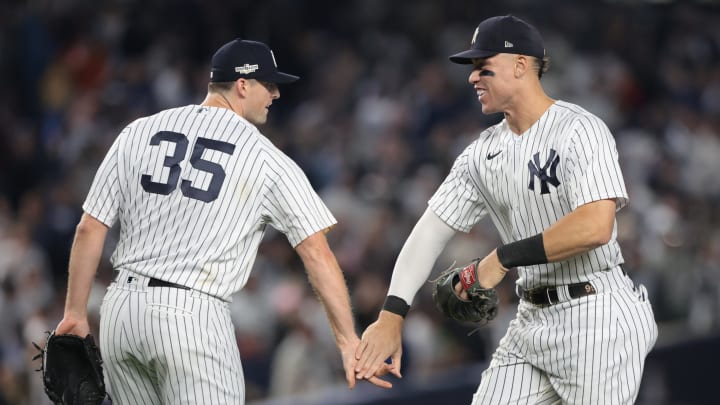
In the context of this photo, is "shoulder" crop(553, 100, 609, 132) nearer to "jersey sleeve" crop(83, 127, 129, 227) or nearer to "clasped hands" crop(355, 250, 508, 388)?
"clasped hands" crop(355, 250, 508, 388)

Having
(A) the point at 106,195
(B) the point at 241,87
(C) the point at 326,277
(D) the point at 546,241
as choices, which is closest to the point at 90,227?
(A) the point at 106,195

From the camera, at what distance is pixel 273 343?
916 centimetres

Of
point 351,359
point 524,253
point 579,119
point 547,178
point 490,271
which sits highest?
point 579,119

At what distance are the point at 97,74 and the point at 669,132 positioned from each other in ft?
21.5

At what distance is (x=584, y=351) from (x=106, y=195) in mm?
2018

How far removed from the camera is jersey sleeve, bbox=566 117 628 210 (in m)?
4.61

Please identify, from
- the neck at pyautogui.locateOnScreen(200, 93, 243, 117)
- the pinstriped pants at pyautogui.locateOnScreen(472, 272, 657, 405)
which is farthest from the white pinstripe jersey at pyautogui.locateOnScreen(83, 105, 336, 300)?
the pinstriped pants at pyautogui.locateOnScreen(472, 272, 657, 405)

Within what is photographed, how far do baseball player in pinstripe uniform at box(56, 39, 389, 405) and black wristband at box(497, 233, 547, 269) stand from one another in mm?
679

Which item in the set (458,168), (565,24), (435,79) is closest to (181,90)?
(435,79)

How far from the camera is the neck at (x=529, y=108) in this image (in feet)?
16.4

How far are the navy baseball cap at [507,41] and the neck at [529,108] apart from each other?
0.56 ft

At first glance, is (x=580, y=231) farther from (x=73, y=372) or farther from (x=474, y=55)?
(x=73, y=372)

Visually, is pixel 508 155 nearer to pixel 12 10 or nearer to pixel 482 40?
pixel 482 40

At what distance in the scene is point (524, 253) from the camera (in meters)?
4.69
